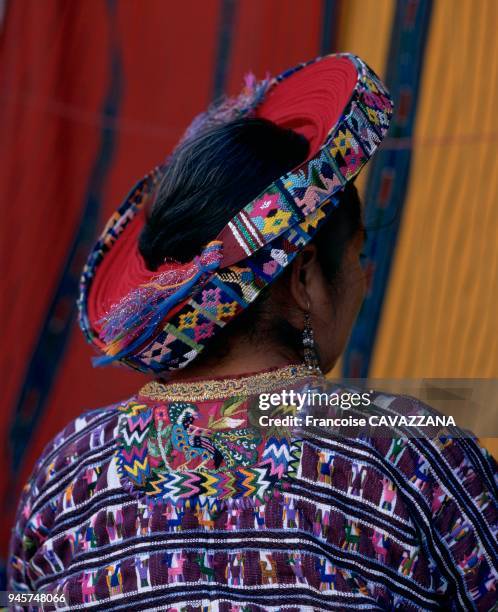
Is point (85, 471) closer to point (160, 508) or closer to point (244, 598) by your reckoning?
point (160, 508)

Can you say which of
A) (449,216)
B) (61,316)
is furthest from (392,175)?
(61,316)

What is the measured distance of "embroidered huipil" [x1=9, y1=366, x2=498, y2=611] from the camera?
1011 millimetres

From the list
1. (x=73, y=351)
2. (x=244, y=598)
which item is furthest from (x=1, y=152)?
(x=244, y=598)

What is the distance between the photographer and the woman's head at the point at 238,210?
108 cm

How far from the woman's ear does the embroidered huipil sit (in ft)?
0.42

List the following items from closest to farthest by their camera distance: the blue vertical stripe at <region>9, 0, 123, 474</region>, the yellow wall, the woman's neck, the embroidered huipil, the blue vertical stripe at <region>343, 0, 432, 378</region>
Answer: the embroidered huipil
the woman's neck
the yellow wall
the blue vertical stripe at <region>343, 0, 432, 378</region>
the blue vertical stripe at <region>9, 0, 123, 474</region>

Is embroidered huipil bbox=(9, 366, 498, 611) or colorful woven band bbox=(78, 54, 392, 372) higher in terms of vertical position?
colorful woven band bbox=(78, 54, 392, 372)

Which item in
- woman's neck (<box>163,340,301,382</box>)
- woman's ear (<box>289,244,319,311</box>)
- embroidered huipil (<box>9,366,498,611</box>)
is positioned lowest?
embroidered huipil (<box>9,366,498,611</box>)

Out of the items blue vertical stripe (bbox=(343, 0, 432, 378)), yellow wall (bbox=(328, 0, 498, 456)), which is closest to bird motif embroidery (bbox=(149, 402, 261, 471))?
yellow wall (bbox=(328, 0, 498, 456))

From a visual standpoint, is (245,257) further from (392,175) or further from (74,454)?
(392,175)

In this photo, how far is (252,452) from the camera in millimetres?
1055

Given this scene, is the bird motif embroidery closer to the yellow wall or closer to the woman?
the woman

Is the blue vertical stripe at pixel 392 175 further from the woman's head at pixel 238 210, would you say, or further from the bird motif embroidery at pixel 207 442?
the bird motif embroidery at pixel 207 442

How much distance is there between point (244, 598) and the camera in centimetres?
101
